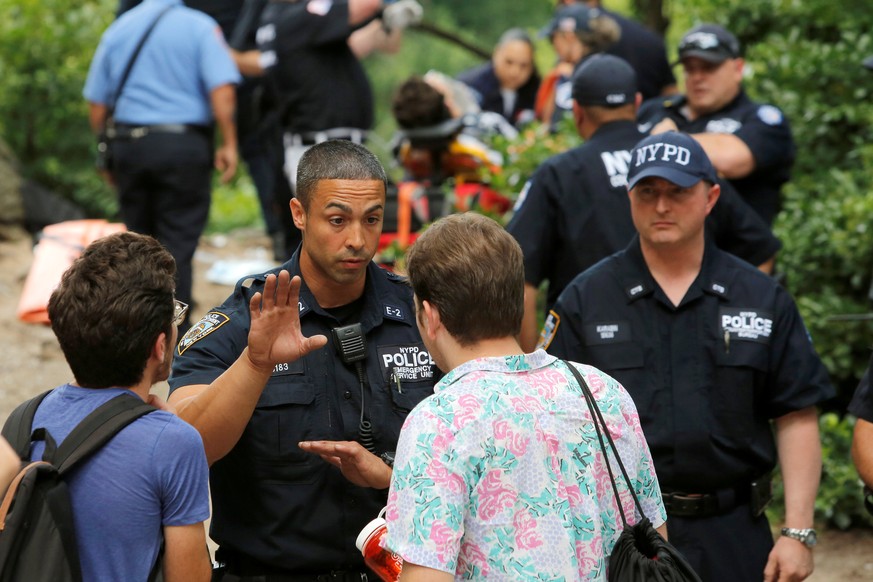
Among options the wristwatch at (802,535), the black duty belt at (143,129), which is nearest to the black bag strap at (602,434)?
the wristwatch at (802,535)

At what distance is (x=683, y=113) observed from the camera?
225 inches

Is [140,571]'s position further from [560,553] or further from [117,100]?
[117,100]

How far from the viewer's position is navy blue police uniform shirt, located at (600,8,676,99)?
726cm

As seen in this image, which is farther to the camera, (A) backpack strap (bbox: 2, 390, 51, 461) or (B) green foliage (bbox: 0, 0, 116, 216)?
(B) green foliage (bbox: 0, 0, 116, 216)

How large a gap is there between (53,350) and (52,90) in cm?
281

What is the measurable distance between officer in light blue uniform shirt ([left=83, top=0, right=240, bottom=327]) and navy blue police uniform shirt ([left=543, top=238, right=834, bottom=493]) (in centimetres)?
397

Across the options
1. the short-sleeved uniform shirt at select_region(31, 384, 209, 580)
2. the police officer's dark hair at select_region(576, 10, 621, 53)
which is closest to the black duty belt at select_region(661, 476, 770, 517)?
the short-sleeved uniform shirt at select_region(31, 384, 209, 580)

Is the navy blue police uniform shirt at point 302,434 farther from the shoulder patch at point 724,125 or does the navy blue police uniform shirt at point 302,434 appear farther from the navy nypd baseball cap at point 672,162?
the shoulder patch at point 724,125

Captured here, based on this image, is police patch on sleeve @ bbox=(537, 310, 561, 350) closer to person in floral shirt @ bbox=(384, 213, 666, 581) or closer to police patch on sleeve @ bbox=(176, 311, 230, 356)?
police patch on sleeve @ bbox=(176, 311, 230, 356)

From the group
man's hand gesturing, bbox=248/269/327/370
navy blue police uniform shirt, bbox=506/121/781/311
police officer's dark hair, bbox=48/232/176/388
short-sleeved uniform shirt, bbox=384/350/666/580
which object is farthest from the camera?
navy blue police uniform shirt, bbox=506/121/781/311

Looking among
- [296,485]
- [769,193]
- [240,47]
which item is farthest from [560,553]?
[240,47]

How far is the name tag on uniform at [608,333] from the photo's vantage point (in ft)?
12.4

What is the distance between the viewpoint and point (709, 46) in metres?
5.41

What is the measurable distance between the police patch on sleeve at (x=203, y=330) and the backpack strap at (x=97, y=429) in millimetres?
532
